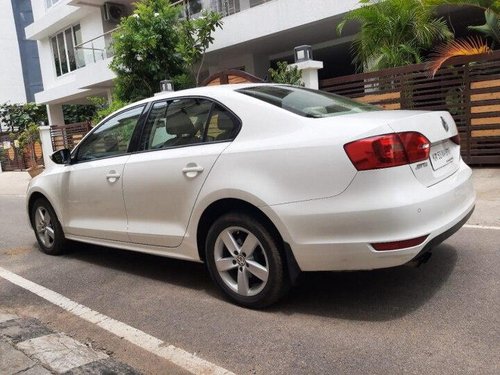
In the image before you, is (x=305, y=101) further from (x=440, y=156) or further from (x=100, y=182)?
(x=100, y=182)

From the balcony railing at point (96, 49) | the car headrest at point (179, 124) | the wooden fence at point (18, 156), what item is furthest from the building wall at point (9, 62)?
the car headrest at point (179, 124)

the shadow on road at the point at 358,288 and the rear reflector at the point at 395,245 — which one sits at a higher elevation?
the rear reflector at the point at 395,245

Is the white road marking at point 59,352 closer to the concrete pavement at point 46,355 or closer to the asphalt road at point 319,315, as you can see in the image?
the concrete pavement at point 46,355

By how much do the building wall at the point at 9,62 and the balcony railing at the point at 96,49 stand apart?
21.0 m

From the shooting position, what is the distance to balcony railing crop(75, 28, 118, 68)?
1941 cm

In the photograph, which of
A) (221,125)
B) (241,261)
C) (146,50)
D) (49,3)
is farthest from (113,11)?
A: (241,261)

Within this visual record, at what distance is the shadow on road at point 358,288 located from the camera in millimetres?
3572

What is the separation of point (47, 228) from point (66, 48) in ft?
69.5

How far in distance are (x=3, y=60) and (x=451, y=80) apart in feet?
129

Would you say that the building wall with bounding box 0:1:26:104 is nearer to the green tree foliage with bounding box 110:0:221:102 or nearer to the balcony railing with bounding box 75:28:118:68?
the balcony railing with bounding box 75:28:118:68

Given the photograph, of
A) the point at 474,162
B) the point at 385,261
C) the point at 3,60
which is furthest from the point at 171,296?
the point at 3,60

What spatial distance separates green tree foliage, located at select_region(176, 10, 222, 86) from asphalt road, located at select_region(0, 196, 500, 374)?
10144 millimetres

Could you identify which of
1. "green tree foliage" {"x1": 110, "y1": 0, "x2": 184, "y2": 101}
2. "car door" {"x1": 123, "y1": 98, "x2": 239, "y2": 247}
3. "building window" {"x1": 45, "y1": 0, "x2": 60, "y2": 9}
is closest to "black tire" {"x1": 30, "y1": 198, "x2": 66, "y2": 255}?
"car door" {"x1": 123, "y1": 98, "x2": 239, "y2": 247}

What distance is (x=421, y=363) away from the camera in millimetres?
2816
